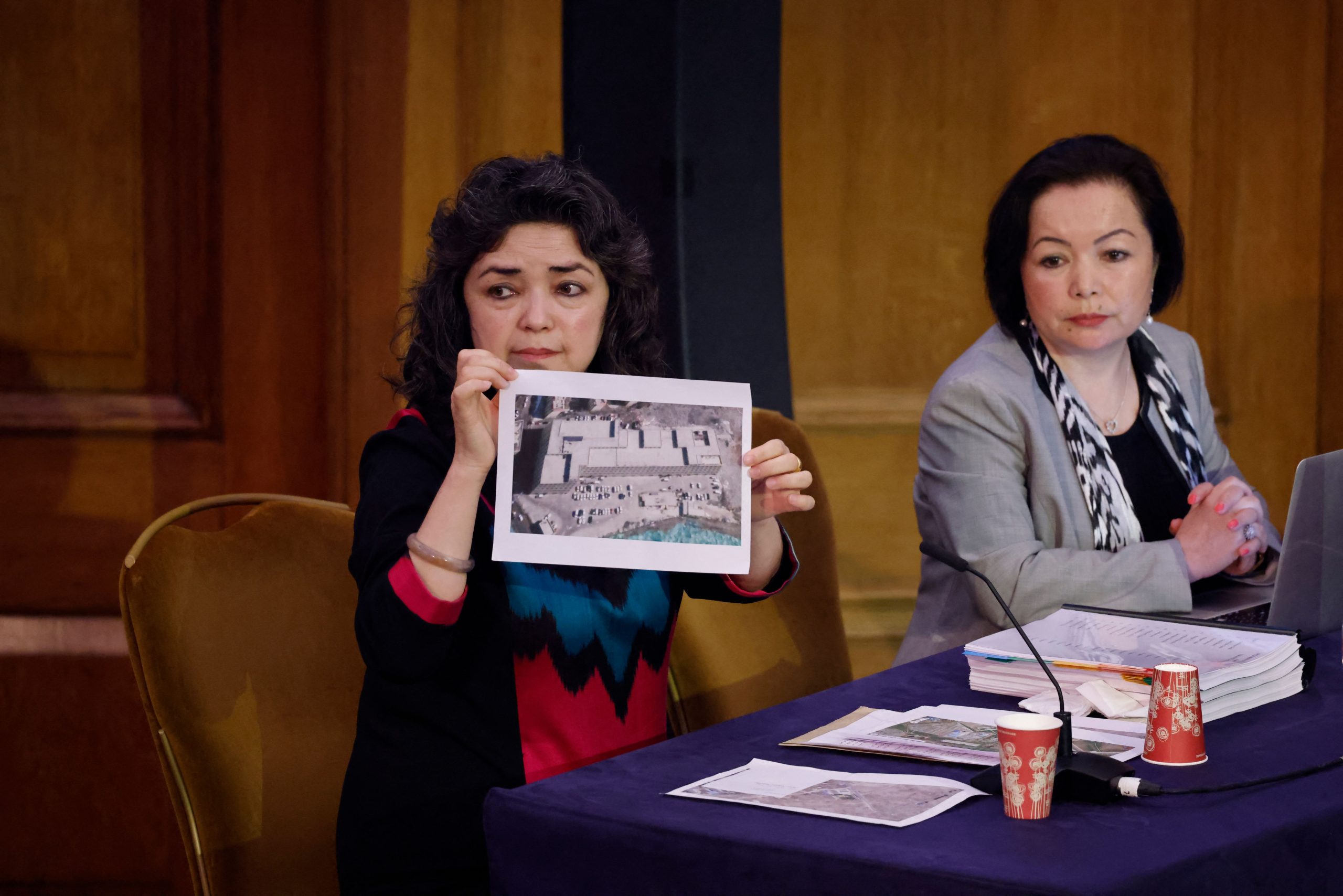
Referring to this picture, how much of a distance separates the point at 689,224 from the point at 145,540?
1.13 m

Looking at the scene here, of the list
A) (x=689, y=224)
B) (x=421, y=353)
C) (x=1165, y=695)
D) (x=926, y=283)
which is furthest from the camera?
(x=926, y=283)

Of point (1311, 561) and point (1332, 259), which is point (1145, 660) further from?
point (1332, 259)

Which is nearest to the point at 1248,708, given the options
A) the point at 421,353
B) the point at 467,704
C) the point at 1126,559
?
the point at 1126,559

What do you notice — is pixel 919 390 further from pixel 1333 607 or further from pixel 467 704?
pixel 467 704

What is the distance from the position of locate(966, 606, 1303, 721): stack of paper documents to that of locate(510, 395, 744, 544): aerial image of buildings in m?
0.36

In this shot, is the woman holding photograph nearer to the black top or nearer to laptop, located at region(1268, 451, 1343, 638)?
laptop, located at region(1268, 451, 1343, 638)

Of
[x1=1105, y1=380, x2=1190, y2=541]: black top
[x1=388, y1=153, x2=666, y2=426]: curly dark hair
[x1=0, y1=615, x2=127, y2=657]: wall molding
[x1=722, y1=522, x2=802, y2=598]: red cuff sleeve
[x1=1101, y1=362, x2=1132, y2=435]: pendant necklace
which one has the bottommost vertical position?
Answer: [x1=0, y1=615, x2=127, y2=657]: wall molding

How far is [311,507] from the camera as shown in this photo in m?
1.69

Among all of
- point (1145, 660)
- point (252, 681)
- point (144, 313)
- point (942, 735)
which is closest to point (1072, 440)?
point (1145, 660)

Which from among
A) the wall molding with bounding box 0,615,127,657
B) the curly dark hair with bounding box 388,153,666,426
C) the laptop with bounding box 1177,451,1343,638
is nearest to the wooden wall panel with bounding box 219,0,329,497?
the wall molding with bounding box 0,615,127,657

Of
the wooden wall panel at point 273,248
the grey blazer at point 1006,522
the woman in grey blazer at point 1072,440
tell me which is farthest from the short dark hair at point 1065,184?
the wooden wall panel at point 273,248

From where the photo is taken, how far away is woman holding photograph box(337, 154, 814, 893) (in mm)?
1435

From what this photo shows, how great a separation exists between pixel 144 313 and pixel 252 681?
1.52 metres

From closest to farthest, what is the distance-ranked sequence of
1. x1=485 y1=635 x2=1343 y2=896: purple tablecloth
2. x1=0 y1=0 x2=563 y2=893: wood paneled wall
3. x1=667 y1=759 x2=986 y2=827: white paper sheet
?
x1=485 y1=635 x2=1343 y2=896: purple tablecloth < x1=667 y1=759 x2=986 y2=827: white paper sheet < x1=0 y1=0 x2=563 y2=893: wood paneled wall
